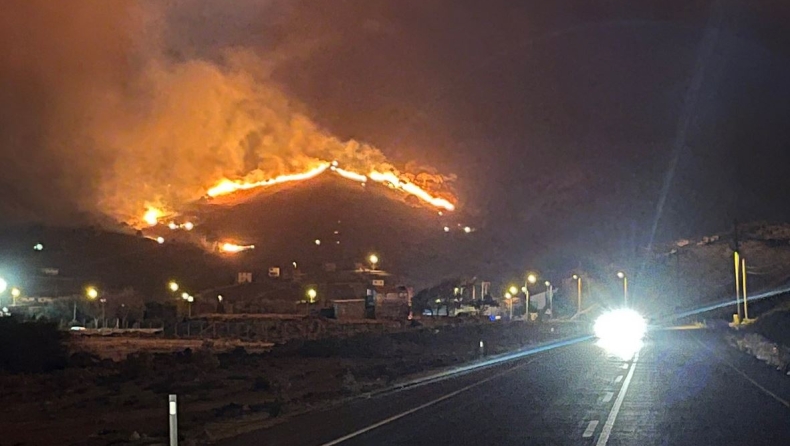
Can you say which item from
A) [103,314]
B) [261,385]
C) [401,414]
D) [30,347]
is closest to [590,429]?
[401,414]

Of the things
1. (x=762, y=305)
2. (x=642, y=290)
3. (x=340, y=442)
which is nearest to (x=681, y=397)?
(x=340, y=442)

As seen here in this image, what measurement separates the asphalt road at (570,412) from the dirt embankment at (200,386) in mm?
2204

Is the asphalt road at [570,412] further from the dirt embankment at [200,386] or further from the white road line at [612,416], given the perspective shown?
the dirt embankment at [200,386]

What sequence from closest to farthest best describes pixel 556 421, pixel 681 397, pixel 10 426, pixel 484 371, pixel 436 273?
pixel 556 421 < pixel 10 426 < pixel 681 397 < pixel 484 371 < pixel 436 273

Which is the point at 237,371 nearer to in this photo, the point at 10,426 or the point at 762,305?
the point at 10,426

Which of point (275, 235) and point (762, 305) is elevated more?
point (275, 235)

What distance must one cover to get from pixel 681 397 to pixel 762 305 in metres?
74.5

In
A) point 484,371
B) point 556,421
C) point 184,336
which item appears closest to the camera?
point 556,421

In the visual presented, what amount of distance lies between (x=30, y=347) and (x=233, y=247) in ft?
394

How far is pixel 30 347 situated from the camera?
46.9 meters

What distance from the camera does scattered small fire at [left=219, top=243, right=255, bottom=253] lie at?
162975 mm

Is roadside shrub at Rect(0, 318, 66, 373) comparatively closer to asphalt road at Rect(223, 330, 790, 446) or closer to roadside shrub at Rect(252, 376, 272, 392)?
roadside shrub at Rect(252, 376, 272, 392)

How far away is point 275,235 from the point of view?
182625mm

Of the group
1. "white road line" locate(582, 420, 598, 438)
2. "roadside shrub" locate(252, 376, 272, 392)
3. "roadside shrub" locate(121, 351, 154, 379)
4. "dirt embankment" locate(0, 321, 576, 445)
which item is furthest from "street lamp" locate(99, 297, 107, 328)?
"white road line" locate(582, 420, 598, 438)
